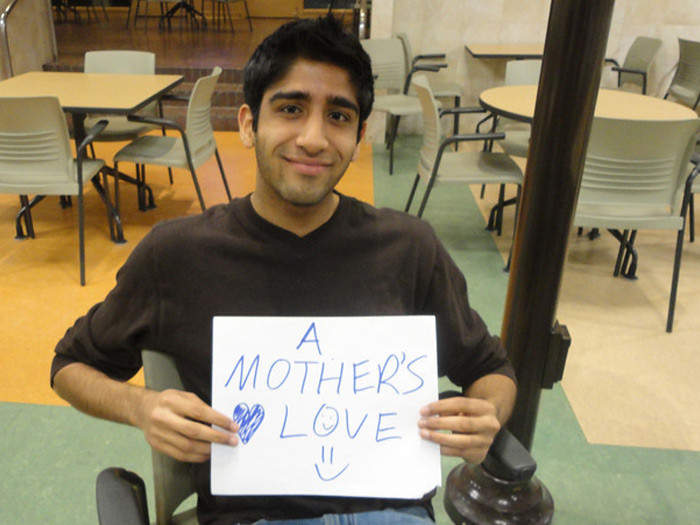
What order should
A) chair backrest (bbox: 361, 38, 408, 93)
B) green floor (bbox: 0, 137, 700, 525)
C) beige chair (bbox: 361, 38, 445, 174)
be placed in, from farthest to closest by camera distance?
1. chair backrest (bbox: 361, 38, 408, 93)
2. beige chair (bbox: 361, 38, 445, 174)
3. green floor (bbox: 0, 137, 700, 525)

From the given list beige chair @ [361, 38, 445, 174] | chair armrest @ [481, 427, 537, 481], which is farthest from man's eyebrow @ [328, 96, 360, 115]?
beige chair @ [361, 38, 445, 174]

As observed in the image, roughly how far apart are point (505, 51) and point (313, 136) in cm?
471

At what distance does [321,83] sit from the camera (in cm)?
98

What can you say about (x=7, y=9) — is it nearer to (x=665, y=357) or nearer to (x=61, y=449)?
(x=61, y=449)

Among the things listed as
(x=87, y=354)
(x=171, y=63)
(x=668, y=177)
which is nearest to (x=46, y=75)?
(x=171, y=63)

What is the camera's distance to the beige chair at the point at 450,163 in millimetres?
3045

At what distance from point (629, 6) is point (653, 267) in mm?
3463

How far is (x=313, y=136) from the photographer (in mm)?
967

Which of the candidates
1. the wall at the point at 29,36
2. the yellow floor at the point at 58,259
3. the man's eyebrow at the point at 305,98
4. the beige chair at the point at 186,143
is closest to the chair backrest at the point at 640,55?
the yellow floor at the point at 58,259

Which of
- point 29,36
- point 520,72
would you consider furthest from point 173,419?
point 29,36

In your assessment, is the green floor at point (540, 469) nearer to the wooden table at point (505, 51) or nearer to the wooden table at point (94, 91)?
the wooden table at point (94, 91)

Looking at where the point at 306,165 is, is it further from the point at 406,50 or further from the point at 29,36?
the point at 29,36

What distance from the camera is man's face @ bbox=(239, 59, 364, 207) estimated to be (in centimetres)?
98

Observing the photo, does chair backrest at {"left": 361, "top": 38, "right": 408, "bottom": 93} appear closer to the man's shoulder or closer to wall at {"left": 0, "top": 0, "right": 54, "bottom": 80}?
wall at {"left": 0, "top": 0, "right": 54, "bottom": 80}
